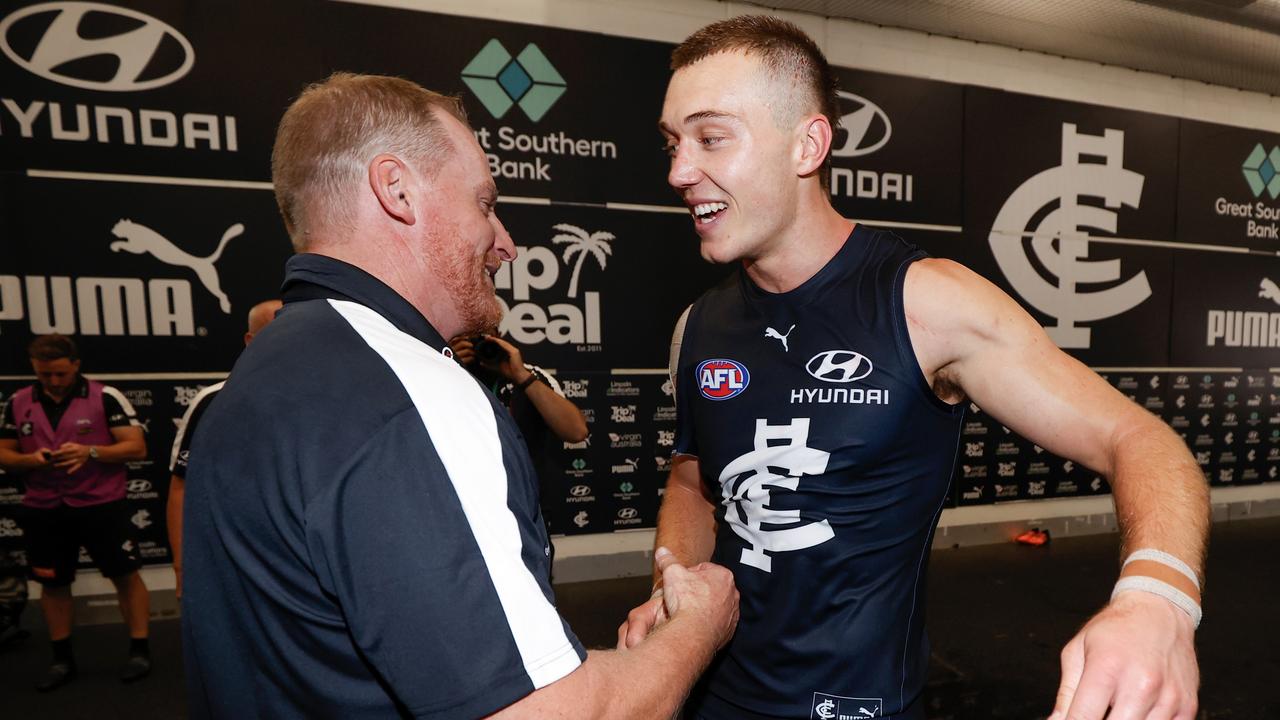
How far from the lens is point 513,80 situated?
3.70m

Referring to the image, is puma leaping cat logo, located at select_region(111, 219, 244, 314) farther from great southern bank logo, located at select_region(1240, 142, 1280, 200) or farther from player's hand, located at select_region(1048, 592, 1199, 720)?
great southern bank logo, located at select_region(1240, 142, 1280, 200)

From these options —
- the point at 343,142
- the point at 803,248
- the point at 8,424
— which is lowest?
the point at 8,424

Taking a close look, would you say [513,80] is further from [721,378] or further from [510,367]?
[721,378]

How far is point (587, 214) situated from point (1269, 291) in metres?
5.64

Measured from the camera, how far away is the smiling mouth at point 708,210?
4.01 ft

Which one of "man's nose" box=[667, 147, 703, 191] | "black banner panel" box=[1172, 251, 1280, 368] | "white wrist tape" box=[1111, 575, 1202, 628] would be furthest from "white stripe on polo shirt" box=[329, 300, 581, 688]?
"black banner panel" box=[1172, 251, 1280, 368]

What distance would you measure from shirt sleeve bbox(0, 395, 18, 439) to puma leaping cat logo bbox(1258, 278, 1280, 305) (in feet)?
26.9

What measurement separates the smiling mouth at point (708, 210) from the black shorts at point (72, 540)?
316 centimetres

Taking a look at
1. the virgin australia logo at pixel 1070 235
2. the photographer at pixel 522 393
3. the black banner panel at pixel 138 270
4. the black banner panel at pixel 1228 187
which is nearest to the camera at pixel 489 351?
the photographer at pixel 522 393

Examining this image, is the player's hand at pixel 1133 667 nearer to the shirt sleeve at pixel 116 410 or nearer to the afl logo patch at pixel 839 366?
the afl logo patch at pixel 839 366

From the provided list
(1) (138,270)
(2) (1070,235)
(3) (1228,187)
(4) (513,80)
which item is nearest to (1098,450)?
(4) (513,80)

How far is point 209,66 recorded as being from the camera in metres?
3.31

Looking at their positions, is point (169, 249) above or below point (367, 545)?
above

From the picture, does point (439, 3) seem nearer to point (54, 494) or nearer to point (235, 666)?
point (54, 494)
